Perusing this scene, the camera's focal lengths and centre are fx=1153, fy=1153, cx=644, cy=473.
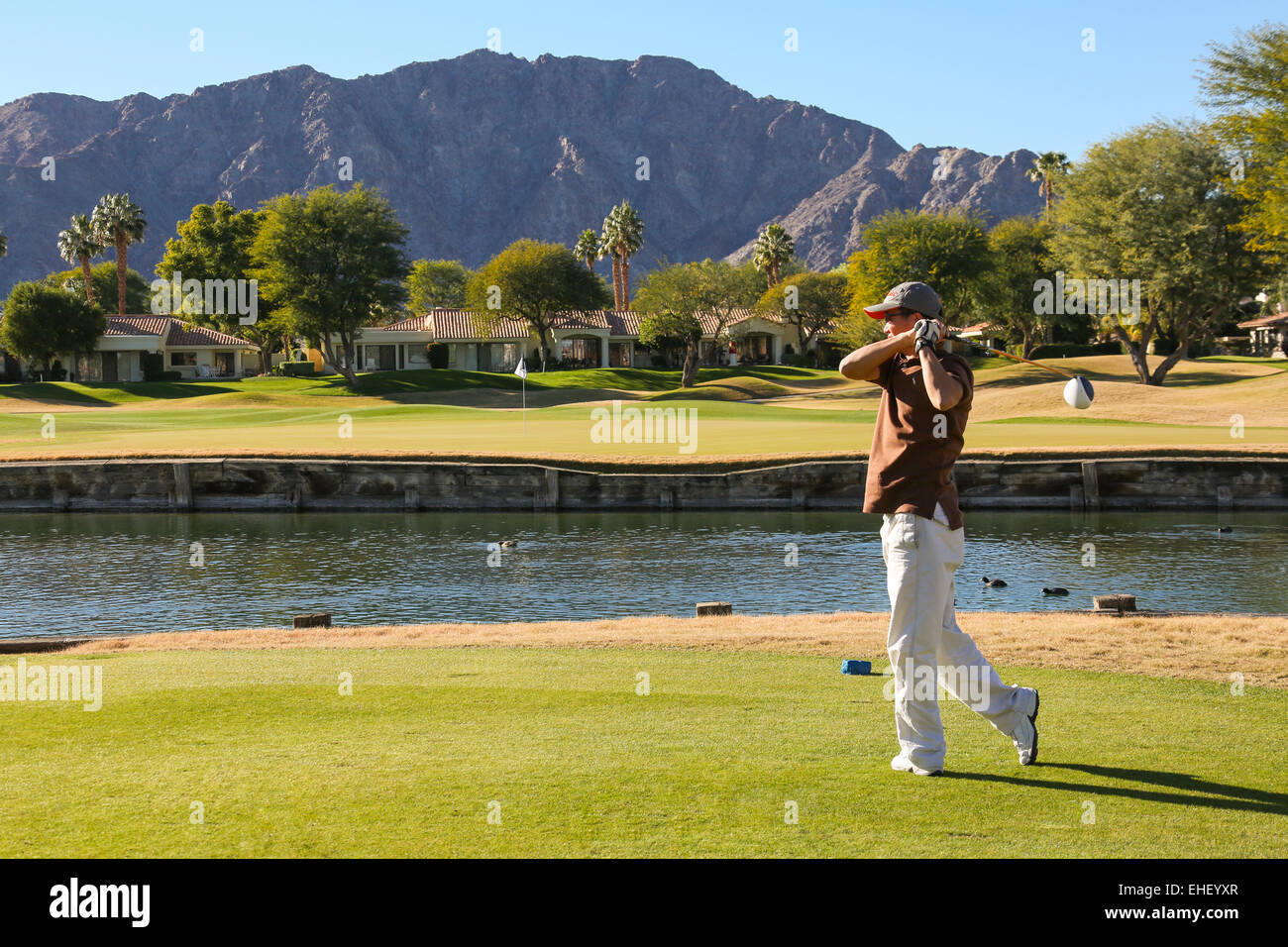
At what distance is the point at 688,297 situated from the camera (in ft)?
305

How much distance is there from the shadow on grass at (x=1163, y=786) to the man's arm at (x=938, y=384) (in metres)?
2.24

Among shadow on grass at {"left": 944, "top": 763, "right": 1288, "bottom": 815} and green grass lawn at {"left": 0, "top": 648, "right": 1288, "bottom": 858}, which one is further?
shadow on grass at {"left": 944, "top": 763, "right": 1288, "bottom": 815}

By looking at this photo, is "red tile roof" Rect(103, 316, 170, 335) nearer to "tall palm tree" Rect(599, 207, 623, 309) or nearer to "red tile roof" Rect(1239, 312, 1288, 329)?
"tall palm tree" Rect(599, 207, 623, 309)

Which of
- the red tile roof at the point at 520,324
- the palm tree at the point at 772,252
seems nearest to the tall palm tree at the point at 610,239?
the palm tree at the point at 772,252

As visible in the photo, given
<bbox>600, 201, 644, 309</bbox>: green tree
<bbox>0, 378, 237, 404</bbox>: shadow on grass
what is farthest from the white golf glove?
<bbox>600, 201, 644, 309</bbox>: green tree

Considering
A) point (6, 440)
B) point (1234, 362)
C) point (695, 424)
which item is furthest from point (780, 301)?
point (6, 440)

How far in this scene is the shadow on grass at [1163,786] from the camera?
629 centimetres

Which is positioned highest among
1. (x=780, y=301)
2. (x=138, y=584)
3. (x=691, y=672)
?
(x=780, y=301)

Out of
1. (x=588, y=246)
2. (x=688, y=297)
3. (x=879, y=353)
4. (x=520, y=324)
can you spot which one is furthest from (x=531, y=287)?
(x=879, y=353)

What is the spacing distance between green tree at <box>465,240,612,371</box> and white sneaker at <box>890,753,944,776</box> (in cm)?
9264

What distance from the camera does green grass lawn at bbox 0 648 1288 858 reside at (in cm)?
564
